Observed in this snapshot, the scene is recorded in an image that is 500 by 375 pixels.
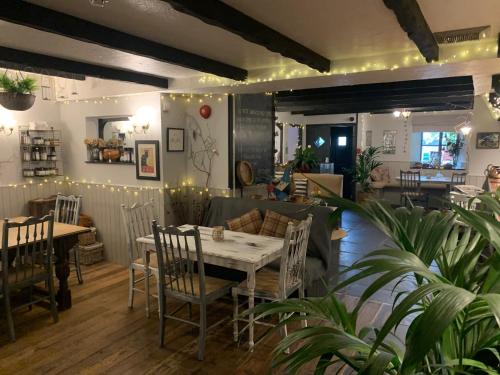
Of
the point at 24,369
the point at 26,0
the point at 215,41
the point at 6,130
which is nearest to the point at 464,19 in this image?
the point at 215,41

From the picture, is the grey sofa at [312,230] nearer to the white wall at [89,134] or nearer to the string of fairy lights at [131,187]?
the string of fairy lights at [131,187]

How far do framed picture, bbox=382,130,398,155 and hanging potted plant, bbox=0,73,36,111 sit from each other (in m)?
8.18

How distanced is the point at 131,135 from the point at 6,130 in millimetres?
1514

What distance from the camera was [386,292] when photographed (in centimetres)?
411

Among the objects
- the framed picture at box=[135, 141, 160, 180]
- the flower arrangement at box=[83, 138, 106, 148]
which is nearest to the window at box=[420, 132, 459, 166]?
the framed picture at box=[135, 141, 160, 180]

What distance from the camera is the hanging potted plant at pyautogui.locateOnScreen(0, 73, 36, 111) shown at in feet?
13.2

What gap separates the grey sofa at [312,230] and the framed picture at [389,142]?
615 cm

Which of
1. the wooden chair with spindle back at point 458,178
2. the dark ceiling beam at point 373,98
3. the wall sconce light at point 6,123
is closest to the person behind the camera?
the wall sconce light at point 6,123

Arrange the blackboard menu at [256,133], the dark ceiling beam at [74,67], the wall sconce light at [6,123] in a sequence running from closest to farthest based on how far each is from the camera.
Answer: the dark ceiling beam at [74,67], the wall sconce light at [6,123], the blackboard menu at [256,133]

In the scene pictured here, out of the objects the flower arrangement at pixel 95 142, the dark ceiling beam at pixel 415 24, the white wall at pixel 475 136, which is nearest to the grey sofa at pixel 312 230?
the dark ceiling beam at pixel 415 24

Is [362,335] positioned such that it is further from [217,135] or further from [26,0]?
[217,135]

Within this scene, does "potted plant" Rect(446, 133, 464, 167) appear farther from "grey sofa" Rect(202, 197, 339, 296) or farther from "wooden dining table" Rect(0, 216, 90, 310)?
"wooden dining table" Rect(0, 216, 90, 310)

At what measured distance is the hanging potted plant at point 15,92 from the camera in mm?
4031

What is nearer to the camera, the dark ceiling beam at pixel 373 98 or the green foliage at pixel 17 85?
the green foliage at pixel 17 85
